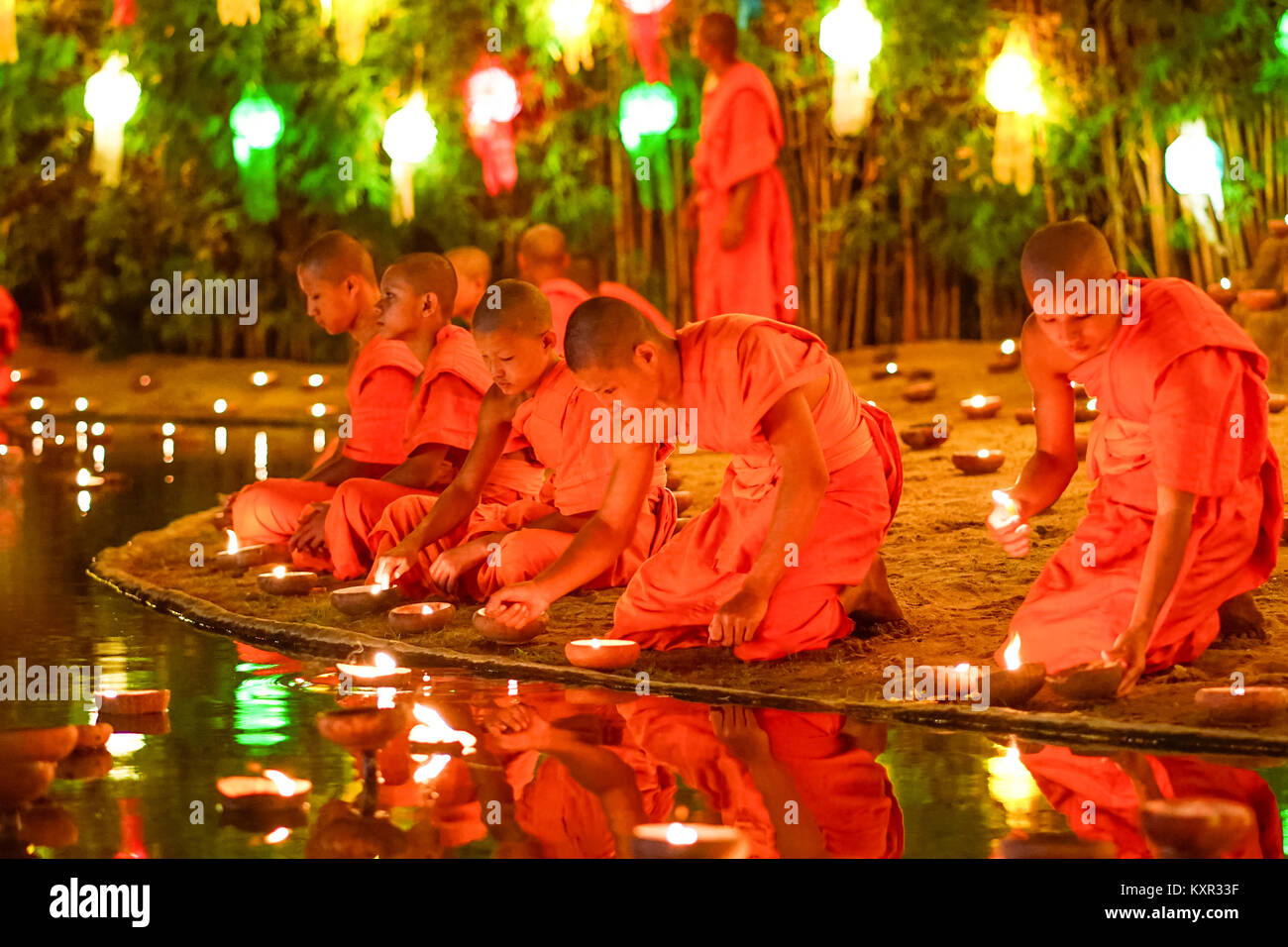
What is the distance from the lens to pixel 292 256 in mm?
13383

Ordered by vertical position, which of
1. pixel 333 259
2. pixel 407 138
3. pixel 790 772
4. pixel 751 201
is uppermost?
pixel 407 138

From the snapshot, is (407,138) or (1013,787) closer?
(1013,787)

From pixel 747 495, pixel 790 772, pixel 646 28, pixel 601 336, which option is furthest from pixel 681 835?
pixel 646 28

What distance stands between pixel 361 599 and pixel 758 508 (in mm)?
1284

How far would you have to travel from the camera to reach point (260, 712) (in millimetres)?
3912

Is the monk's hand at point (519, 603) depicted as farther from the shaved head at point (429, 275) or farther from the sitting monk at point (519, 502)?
the shaved head at point (429, 275)

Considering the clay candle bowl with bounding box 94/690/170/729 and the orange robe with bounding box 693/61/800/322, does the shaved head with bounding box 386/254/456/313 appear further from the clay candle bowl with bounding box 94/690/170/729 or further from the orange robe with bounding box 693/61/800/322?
the orange robe with bounding box 693/61/800/322

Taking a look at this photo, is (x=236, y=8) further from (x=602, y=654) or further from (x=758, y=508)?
(x=602, y=654)

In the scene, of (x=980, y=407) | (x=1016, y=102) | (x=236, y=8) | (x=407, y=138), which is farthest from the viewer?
(x=407, y=138)

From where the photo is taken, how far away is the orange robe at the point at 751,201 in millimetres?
8203

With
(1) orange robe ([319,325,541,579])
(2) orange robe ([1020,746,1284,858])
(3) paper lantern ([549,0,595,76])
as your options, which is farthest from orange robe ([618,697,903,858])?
(3) paper lantern ([549,0,595,76])

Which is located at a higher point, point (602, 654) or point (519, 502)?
point (519, 502)

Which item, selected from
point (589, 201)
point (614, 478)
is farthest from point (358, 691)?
point (589, 201)
